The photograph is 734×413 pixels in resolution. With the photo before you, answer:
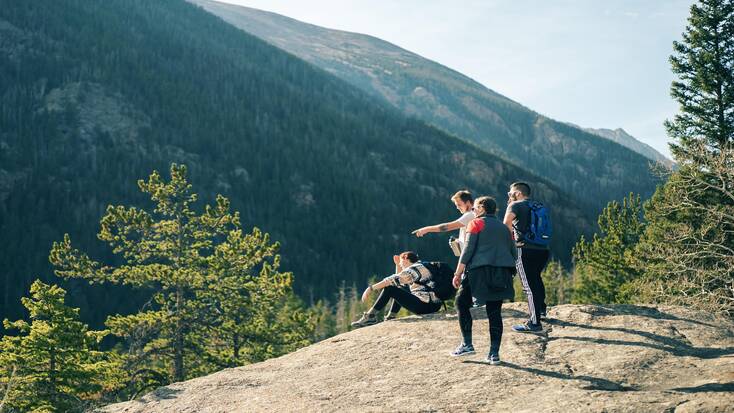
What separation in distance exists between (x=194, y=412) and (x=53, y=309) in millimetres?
11694

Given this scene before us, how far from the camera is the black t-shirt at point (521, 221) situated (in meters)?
7.95

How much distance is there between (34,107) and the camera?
Answer: 7510 inches

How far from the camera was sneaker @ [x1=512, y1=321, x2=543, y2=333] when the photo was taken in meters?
8.55

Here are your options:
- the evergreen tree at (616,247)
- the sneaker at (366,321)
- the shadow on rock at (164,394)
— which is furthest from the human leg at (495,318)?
the evergreen tree at (616,247)

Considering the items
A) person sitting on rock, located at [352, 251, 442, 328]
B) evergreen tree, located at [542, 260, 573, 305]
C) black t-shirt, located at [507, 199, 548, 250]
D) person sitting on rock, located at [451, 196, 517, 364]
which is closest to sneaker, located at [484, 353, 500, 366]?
person sitting on rock, located at [451, 196, 517, 364]

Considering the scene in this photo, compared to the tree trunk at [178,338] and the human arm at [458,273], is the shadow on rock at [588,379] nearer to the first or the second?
the human arm at [458,273]

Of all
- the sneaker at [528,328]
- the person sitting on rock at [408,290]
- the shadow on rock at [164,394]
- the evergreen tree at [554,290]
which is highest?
the sneaker at [528,328]

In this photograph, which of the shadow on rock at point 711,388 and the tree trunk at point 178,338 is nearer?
the shadow on rock at point 711,388

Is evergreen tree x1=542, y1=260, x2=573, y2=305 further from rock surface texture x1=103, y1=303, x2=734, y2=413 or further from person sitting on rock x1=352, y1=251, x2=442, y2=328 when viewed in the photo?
rock surface texture x1=103, y1=303, x2=734, y2=413

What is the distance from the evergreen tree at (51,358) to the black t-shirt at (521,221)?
13453 millimetres

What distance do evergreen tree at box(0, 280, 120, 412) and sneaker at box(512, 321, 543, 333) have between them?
503 inches

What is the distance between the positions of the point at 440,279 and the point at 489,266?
3492 millimetres

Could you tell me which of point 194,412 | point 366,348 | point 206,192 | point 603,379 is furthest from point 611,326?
point 206,192

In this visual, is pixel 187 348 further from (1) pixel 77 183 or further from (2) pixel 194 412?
(1) pixel 77 183
